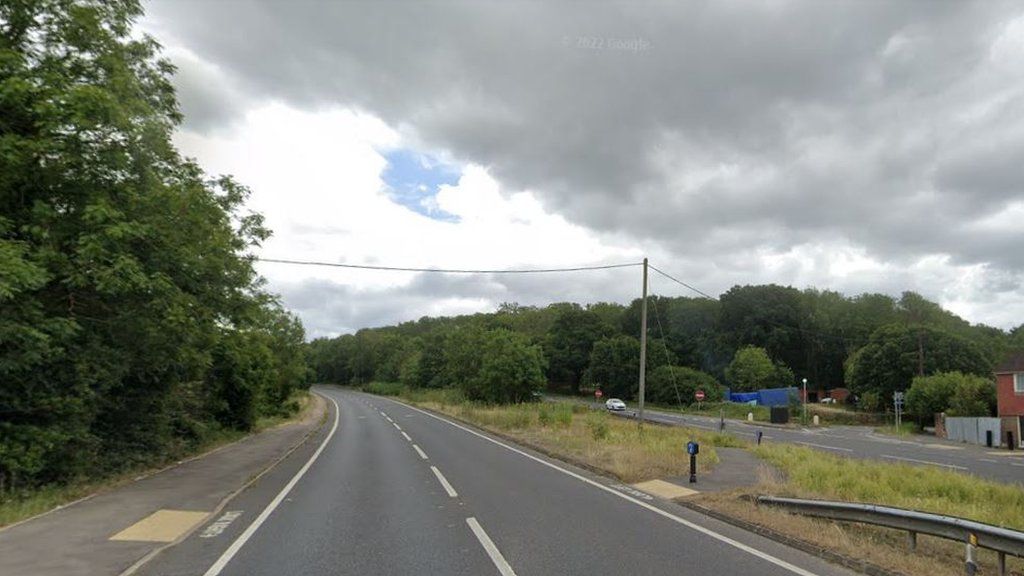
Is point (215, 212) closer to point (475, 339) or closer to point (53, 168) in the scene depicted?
point (53, 168)

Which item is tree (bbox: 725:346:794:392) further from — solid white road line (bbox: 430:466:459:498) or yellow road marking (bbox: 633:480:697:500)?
yellow road marking (bbox: 633:480:697:500)

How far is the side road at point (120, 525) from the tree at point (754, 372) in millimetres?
83985

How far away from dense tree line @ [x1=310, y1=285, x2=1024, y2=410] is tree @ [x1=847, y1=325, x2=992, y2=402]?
12cm

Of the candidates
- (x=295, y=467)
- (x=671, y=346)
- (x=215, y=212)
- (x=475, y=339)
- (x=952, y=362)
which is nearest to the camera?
(x=215, y=212)

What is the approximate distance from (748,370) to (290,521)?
289 feet

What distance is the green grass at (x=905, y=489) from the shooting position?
1217 cm

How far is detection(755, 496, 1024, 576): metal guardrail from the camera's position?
22.4ft

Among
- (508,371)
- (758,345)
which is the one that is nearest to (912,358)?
(758,345)

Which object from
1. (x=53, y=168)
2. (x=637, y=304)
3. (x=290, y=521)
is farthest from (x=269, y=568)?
(x=637, y=304)

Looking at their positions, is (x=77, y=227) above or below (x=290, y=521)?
above

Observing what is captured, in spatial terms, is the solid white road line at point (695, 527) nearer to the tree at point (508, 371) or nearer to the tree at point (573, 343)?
the tree at point (508, 371)

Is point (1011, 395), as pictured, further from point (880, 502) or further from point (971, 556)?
point (971, 556)

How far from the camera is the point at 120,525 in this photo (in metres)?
9.63

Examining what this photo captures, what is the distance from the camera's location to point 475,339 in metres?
62.5
